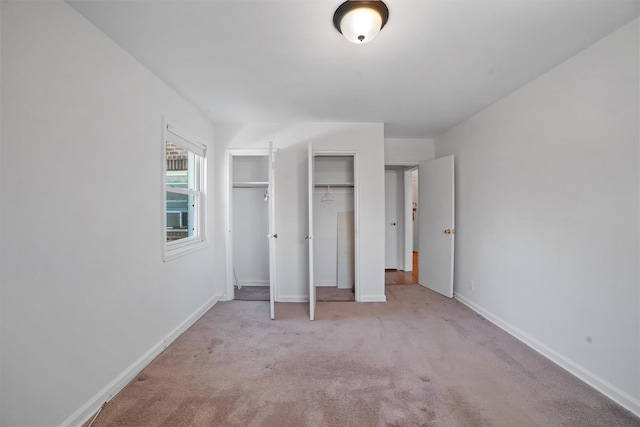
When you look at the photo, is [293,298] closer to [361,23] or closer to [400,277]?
[400,277]

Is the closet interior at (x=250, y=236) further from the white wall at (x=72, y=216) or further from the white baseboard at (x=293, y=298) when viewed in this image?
the white wall at (x=72, y=216)

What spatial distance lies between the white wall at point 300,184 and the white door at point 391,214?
1.66 meters

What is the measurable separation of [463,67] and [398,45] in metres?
0.70

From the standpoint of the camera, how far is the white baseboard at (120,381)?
1.48 meters

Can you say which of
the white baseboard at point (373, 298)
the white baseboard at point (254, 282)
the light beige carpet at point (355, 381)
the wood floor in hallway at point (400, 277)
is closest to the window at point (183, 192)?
the light beige carpet at point (355, 381)

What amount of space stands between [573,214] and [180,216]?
374cm

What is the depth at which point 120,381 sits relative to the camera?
1.77 meters

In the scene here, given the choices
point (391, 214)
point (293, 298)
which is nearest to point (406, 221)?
point (391, 214)

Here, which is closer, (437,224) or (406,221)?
(437,224)

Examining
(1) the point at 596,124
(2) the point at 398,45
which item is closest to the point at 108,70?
(2) the point at 398,45

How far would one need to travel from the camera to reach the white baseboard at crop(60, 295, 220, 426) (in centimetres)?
148

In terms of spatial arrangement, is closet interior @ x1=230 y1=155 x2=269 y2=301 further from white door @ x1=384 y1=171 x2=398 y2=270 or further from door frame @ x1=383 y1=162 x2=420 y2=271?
door frame @ x1=383 y1=162 x2=420 y2=271

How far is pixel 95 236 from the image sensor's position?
5.28ft

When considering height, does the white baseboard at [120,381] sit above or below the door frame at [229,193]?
below
